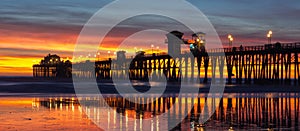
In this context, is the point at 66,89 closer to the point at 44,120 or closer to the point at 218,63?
the point at 44,120

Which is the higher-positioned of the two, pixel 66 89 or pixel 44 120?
pixel 44 120

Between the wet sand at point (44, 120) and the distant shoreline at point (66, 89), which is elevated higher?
the wet sand at point (44, 120)

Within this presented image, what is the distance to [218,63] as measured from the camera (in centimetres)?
7006

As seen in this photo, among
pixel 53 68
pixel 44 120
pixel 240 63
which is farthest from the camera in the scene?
pixel 53 68

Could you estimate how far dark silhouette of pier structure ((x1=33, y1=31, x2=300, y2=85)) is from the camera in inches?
2350

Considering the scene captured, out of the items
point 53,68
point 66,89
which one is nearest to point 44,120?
point 66,89

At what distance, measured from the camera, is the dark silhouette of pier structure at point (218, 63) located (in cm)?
5970

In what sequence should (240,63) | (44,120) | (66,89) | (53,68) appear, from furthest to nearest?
(53,68)
(240,63)
(66,89)
(44,120)

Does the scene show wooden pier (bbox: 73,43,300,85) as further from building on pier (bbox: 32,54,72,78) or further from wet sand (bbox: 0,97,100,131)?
building on pier (bbox: 32,54,72,78)

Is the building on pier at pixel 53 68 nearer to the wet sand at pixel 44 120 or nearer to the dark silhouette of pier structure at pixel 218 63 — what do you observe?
the dark silhouette of pier structure at pixel 218 63

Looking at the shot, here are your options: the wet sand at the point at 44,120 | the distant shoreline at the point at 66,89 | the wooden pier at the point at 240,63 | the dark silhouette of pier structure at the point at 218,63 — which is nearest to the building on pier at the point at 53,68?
the dark silhouette of pier structure at the point at 218,63

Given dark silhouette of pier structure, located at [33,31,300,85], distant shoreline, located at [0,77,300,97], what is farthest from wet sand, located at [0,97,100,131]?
dark silhouette of pier structure, located at [33,31,300,85]

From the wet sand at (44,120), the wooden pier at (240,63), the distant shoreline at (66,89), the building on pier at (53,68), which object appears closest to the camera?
the wet sand at (44,120)

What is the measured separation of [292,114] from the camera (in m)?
18.0
